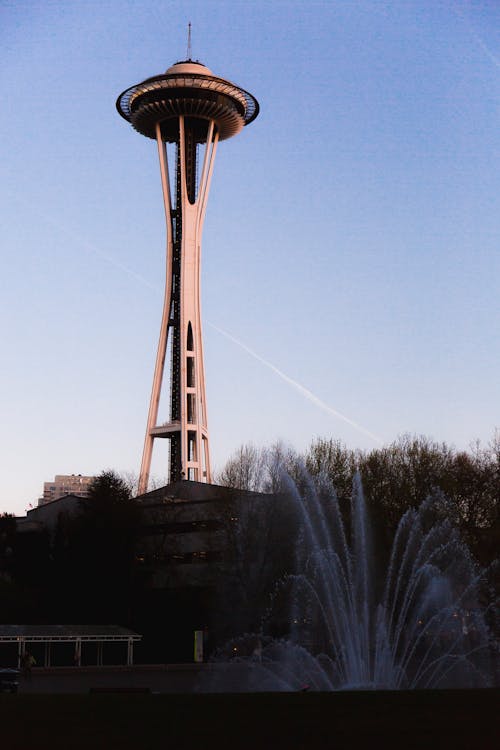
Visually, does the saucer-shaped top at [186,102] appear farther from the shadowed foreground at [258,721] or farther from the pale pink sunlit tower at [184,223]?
the shadowed foreground at [258,721]

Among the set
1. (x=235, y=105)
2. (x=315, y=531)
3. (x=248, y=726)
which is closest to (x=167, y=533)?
(x=315, y=531)

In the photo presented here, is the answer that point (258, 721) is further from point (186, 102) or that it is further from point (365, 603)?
point (186, 102)

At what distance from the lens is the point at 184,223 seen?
3526 inches

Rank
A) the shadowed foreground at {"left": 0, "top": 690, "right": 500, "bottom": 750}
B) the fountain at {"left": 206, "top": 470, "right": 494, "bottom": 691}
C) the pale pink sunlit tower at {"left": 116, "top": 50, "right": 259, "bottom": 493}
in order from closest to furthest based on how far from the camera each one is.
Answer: the shadowed foreground at {"left": 0, "top": 690, "right": 500, "bottom": 750}
the fountain at {"left": 206, "top": 470, "right": 494, "bottom": 691}
the pale pink sunlit tower at {"left": 116, "top": 50, "right": 259, "bottom": 493}

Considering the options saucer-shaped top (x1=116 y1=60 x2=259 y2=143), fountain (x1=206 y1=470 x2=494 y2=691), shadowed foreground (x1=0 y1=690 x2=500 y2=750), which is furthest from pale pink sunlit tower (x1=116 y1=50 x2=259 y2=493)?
shadowed foreground (x1=0 y1=690 x2=500 y2=750)

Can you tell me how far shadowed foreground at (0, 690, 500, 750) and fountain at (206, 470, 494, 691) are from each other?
463 inches

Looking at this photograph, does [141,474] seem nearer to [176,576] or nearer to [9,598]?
[176,576]

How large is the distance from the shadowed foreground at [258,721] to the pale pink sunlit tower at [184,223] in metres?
63.6

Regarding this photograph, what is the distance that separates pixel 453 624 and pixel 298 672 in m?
16.4

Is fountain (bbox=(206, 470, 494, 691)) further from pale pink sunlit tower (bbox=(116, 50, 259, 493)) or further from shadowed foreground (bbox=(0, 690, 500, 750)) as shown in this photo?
pale pink sunlit tower (bbox=(116, 50, 259, 493))

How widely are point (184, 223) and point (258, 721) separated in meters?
74.0

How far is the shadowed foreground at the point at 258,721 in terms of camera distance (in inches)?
611

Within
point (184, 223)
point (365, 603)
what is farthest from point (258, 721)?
point (184, 223)

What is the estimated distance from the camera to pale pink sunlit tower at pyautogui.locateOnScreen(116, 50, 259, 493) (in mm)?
88438
